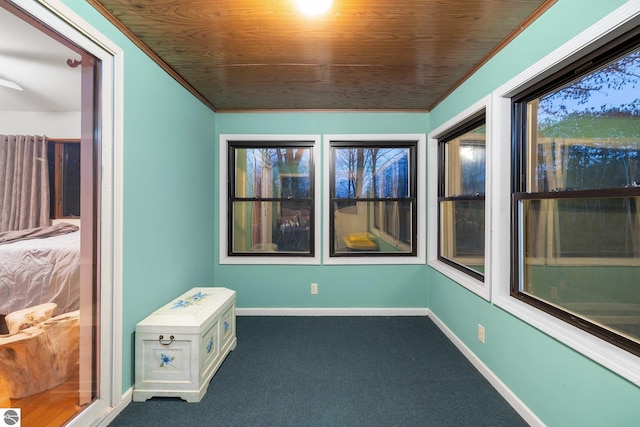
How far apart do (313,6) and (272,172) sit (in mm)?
1956

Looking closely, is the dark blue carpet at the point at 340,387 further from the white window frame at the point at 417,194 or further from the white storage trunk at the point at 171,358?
the white window frame at the point at 417,194

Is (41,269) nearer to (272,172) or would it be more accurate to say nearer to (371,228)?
(272,172)

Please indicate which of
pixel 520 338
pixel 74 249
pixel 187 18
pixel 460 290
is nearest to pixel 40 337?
pixel 74 249

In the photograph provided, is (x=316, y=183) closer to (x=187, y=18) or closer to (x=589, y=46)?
(x=187, y=18)

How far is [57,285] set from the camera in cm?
146

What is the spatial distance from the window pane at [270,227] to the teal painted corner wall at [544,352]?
1.79 m

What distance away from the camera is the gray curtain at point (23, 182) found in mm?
1212

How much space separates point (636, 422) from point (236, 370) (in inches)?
85.3

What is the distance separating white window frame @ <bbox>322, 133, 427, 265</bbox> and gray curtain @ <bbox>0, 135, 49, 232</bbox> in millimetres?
2282

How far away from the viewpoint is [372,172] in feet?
10.8

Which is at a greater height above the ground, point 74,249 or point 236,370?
point 74,249

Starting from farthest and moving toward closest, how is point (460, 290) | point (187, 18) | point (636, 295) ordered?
point (460, 290) → point (187, 18) → point (636, 295)

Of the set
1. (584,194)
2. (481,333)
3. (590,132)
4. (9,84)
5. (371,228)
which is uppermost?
(9,84)

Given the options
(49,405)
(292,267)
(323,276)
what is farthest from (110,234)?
(323,276)
